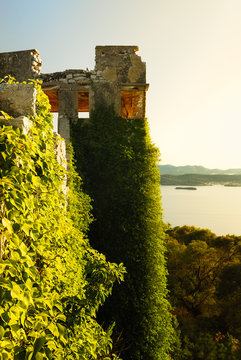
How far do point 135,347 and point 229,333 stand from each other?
7609 mm

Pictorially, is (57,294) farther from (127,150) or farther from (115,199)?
(127,150)

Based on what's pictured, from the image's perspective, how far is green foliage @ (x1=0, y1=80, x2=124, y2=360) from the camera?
5.67ft

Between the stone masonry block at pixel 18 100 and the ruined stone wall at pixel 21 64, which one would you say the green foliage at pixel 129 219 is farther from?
the stone masonry block at pixel 18 100

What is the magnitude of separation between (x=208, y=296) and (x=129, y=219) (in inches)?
387

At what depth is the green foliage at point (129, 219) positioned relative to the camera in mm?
7590

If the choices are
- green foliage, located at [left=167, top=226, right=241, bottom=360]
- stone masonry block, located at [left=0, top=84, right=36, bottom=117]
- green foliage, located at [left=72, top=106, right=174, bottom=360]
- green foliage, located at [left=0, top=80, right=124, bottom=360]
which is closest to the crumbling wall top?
green foliage, located at [left=72, top=106, right=174, bottom=360]

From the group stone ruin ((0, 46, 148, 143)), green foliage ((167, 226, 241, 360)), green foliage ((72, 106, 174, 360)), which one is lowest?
green foliage ((167, 226, 241, 360))

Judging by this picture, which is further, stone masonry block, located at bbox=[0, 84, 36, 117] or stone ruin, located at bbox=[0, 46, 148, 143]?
stone ruin, located at bbox=[0, 46, 148, 143]

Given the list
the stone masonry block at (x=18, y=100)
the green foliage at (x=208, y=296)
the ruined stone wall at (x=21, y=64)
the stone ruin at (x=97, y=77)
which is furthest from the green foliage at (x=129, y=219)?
the stone masonry block at (x=18, y=100)

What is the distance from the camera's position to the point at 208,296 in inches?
544

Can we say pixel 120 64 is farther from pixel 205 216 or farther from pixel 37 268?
pixel 205 216

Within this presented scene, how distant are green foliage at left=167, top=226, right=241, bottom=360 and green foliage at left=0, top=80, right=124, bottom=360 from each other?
9406 millimetres

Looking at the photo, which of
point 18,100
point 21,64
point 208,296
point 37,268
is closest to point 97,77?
point 21,64

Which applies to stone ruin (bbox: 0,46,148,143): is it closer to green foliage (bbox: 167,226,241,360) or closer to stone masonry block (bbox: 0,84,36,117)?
stone masonry block (bbox: 0,84,36,117)
